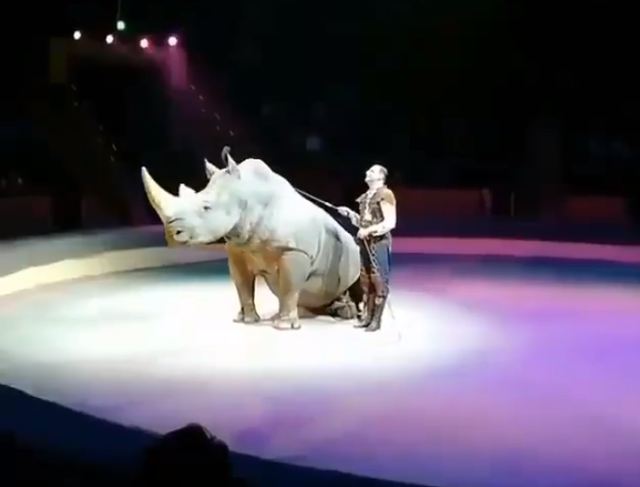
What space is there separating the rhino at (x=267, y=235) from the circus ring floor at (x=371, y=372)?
0.28 meters

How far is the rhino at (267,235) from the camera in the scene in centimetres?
699

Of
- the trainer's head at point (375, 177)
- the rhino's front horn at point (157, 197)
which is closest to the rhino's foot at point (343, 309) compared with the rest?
the trainer's head at point (375, 177)

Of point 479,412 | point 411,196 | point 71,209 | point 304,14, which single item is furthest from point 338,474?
point 304,14

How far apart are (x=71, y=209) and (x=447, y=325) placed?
8861 millimetres

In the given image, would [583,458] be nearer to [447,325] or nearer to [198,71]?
[447,325]

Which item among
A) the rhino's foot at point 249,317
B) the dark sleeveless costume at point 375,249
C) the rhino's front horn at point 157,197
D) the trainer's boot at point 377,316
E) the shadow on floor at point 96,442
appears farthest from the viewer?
the rhino's foot at point 249,317

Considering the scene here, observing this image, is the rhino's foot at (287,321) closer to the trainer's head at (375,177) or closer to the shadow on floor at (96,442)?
the trainer's head at (375,177)

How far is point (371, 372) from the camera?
614 cm

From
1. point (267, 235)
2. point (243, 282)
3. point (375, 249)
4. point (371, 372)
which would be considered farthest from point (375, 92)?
point (371, 372)

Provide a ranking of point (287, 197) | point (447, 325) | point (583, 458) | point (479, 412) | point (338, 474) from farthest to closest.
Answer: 1. point (447, 325)
2. point (287, 197)
3. point (479, 412)
4. point (583, 458)
5. point (338, 474)

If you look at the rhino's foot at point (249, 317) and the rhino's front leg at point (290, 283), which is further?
the rhino's foot at point (249, 317)

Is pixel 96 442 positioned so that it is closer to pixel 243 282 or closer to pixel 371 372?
pixel 371 372

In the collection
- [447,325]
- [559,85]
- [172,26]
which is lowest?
[447,325]

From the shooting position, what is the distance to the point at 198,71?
21875mm
